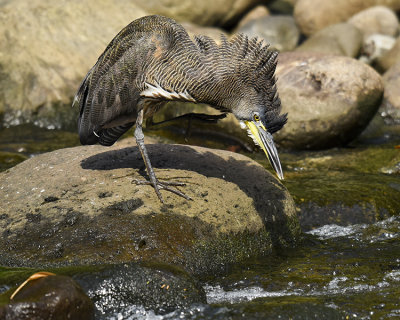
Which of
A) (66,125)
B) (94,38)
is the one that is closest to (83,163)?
(66,125)

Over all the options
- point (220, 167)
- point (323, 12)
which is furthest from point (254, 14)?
point (220, 167)

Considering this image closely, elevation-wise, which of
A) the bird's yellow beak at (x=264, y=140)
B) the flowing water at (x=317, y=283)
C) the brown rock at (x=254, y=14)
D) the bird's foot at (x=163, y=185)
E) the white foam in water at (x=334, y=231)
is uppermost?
the bird's yellow beak at (x=264, y=140)

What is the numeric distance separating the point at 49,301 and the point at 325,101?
242 inches

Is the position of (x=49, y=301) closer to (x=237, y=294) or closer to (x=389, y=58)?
(x=237, y=294)

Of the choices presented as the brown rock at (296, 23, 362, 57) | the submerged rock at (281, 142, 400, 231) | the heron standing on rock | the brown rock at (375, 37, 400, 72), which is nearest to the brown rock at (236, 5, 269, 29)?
the brown rock at (296, 23, 362, 57)

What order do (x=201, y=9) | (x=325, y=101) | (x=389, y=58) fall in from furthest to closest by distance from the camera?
(x=201, y=9) → (x=389, y=58) → (x=325, y=101)

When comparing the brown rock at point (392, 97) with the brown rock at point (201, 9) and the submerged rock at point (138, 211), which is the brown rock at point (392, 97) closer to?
the submerged rock at point (138, 211)

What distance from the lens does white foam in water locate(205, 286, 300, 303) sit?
16.4ft

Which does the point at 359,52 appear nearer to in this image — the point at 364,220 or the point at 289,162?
the point at 289,162

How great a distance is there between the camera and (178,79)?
5613 millimetres

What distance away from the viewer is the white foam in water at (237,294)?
4.98m

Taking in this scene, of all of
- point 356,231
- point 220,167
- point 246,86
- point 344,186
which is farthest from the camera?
point 344,186

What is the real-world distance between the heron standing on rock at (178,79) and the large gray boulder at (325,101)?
3497 mm

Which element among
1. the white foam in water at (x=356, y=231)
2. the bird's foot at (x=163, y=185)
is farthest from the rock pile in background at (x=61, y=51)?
the bird's foot at (x=163, y=185)
